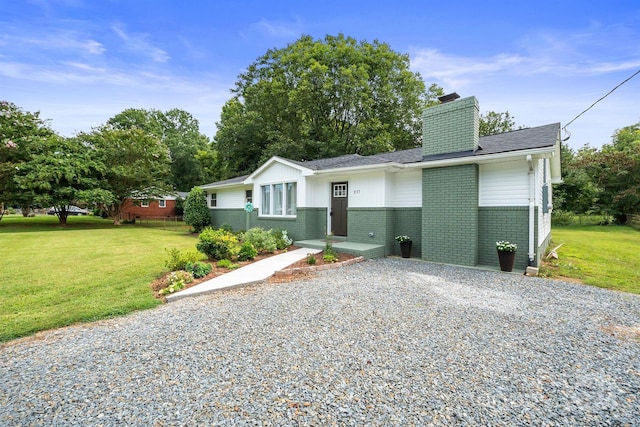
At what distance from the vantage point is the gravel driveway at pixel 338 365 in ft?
7.25

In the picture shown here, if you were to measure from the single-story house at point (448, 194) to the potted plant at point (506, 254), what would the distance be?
33 cm

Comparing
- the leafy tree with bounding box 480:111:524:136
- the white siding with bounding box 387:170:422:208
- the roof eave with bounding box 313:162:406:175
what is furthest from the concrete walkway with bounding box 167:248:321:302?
the leafy tree with bounding box 480:111:524:136

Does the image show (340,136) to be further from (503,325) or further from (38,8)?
(503,325)

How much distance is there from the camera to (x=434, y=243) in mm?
8312

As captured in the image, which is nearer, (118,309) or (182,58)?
(118,309)

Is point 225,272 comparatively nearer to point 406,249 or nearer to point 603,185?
point 406,249

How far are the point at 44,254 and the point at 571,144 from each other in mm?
39882

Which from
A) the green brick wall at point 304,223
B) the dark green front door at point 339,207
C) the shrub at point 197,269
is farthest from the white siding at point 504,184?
the shrub at point 197,269

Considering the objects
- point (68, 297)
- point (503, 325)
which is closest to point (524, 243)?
point (503, 325)

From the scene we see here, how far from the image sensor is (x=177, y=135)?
39.2m

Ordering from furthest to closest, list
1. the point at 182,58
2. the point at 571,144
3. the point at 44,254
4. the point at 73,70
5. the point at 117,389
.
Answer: the point at 571,144 < the point at 182,58 < the point at 73,70 < the point at 44,254 < the point at 117,389

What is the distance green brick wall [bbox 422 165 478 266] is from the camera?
7.61 meters

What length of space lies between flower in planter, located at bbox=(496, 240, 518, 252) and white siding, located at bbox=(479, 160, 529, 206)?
105cm

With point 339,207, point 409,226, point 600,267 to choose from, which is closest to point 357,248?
point 409,226
